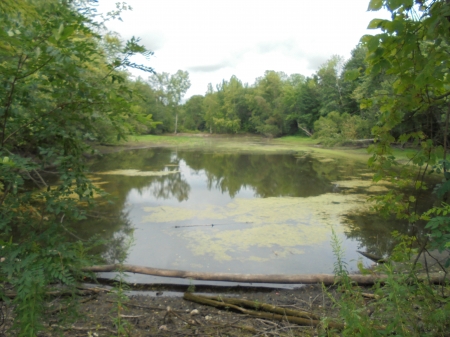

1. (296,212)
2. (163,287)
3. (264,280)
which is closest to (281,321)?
(264,280)

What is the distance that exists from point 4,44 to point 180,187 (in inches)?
370

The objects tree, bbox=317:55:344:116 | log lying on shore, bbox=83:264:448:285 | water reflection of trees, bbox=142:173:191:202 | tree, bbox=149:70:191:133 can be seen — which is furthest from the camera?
tree, bbox=149:70:191:133

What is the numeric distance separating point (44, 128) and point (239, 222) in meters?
5.47

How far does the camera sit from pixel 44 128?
6.45 feet

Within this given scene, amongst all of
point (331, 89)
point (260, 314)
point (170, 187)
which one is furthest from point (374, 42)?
point (331, 89)

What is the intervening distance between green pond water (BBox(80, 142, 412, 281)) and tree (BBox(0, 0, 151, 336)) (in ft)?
1.32

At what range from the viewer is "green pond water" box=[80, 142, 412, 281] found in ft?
17.2

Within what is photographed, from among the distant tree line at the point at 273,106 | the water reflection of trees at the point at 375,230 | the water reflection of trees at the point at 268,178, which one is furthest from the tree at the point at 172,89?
the water reflection of trees at the point at 375,230

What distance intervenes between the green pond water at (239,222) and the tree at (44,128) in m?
0.40

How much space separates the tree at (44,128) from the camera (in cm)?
164

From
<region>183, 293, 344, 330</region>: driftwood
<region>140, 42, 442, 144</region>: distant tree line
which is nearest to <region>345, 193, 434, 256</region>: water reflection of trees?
<region>183, 293, 344, 330</region>: driftwood

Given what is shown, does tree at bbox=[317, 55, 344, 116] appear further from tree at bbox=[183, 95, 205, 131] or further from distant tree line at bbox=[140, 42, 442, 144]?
tree at bbox=[183, 95, 205, 131]

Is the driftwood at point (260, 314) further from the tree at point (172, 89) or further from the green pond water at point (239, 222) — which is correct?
the tree at point (172, 89)

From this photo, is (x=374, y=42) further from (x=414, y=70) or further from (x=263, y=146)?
(x=263, y=146)
